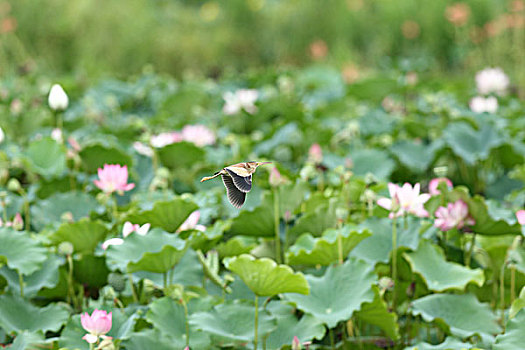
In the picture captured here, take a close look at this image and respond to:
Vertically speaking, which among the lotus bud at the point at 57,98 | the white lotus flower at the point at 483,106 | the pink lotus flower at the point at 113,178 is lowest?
the pink lotus flower at the point at 113,178

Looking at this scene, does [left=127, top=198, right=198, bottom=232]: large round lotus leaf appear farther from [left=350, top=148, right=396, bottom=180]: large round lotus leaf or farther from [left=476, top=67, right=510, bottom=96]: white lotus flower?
[left=476, top=67, right=510, bottom=96]: white lotus flower

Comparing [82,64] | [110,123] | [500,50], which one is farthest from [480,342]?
[500,50]

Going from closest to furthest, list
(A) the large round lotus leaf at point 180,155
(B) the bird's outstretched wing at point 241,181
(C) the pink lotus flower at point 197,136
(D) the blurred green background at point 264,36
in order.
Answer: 1. (B) the bird's outstretched wing at point 241,181
2. (A) the large round lotus leaf at point 180,155
3. (C) the pink lotus flower at point 197,136
4. (D) the blurred green background at point 264,36

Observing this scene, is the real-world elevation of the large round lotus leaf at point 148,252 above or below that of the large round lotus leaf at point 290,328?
above

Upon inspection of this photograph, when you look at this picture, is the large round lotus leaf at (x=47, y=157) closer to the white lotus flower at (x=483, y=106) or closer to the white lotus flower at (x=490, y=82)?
the white lotus flower at (x=483, y=106)

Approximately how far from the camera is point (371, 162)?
88.8 inches

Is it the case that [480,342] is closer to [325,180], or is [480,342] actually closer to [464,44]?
[325,180]

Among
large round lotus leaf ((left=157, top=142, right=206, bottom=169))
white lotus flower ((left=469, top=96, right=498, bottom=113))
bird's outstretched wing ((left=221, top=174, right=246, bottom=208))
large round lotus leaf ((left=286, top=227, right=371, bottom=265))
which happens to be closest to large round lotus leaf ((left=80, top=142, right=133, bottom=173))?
large round lotus leaf ((left=157, top=142, right=206, bottom=169))

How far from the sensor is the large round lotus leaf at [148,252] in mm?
1382

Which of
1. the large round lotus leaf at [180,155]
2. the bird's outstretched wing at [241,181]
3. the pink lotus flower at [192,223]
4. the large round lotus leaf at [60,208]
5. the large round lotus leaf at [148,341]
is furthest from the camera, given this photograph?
the large round lotus leaf at [180,155]

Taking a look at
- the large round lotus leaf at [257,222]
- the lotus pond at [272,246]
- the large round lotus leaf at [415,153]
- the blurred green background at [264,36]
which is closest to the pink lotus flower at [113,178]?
the lotus pond at [272,246]

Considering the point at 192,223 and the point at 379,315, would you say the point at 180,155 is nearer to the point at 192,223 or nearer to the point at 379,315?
the point at 192,223

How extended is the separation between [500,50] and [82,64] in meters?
3.32

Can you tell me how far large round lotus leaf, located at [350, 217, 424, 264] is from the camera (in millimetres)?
1628
